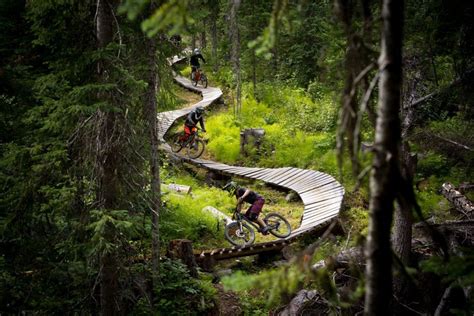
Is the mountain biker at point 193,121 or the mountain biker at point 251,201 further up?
the mountain biker at point 193,121

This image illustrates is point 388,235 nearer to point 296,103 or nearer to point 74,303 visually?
point 74,303

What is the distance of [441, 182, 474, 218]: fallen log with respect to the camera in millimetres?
10691

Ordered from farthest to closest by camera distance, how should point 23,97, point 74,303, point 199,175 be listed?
point 199,175, point 23,97, point 74,303

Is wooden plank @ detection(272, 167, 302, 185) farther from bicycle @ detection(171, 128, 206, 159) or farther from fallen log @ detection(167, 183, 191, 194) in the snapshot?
bicycle @ detection(171, 128, 206, 159)

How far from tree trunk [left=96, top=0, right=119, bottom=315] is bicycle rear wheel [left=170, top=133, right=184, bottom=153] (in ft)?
41.1

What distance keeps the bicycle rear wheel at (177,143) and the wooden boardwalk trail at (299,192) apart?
2.43 ft

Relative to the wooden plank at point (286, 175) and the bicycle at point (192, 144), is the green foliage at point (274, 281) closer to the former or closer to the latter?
the wooden plank at point (286, 175)

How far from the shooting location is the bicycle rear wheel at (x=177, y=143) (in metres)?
19.5

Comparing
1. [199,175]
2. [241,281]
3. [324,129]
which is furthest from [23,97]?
[324,129]

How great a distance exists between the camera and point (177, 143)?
2036 cm

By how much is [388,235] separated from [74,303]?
18.9ft

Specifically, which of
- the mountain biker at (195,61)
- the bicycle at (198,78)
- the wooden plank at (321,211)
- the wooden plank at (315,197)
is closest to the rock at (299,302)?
the wooden plank at (321,211)

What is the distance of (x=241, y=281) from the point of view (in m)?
2.75

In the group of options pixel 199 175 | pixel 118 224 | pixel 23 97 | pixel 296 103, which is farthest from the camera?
pixel 296 103
